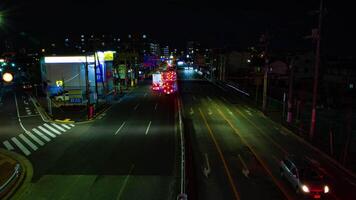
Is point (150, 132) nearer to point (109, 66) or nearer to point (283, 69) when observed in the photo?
point (109, 66)

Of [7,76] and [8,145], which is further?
[8,145]

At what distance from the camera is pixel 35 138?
31.1 metres

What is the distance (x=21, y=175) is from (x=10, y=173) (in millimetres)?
844

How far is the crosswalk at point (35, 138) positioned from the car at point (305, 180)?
19614mm

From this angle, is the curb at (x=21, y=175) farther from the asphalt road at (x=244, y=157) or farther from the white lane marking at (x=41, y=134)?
the asphalt road at (x=244, y=157)

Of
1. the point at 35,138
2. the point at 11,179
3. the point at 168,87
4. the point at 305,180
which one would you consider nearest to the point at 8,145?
the point at 35,138

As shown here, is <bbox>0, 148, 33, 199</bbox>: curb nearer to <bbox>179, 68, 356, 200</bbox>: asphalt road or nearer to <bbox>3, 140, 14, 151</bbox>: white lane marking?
<bbox>3, 140, 14, 151</bbox>: white lane marking

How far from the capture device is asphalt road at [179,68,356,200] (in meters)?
19.1

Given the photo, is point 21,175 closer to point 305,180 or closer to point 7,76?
point 7,76

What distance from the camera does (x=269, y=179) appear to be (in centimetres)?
2078

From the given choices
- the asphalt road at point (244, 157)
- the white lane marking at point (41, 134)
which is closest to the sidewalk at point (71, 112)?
the white lane marking at point (41, 134)

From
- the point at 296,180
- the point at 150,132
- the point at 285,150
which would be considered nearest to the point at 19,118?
the point at 150,132

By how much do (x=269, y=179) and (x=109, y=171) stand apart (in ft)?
33.9

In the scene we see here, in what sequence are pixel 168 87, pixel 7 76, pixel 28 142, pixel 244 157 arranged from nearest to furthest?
pixel 7 76, pixel 244 157, pixel 28 142, pixel 168 87
